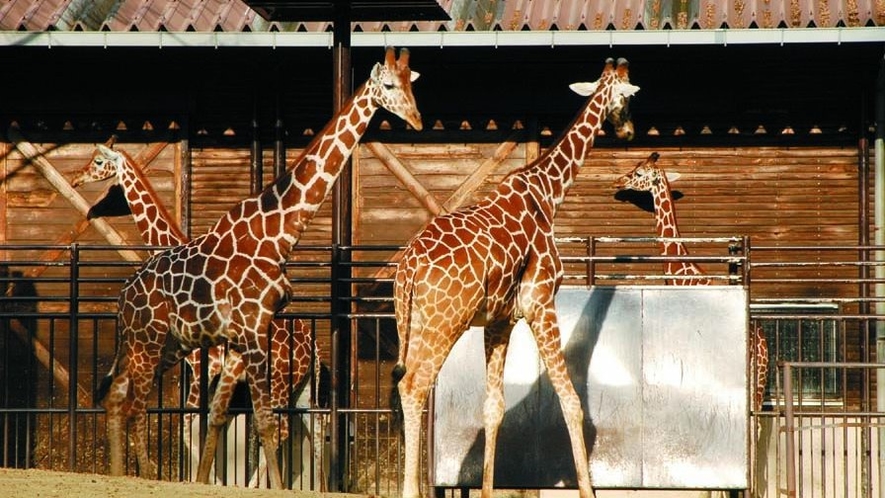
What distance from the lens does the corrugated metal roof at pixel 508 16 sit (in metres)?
15.0

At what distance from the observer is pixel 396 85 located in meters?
12.1

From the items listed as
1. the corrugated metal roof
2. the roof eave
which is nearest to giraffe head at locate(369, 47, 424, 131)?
the roof eave

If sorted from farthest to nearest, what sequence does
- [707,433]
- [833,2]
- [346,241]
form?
[833,2] < [346,241] < [707,433]

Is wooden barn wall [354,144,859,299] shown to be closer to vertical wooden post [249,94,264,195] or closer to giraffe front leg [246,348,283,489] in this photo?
vertical wooden post [249,94,264,195]

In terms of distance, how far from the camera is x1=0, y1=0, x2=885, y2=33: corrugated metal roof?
589 inches

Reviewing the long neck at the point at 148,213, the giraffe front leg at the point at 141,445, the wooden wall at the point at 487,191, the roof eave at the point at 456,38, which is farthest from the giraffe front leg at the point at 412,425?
the wooden wall at the point at 487,191

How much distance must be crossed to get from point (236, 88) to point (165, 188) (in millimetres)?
1319

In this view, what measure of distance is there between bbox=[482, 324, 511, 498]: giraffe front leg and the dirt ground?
1.28 metres

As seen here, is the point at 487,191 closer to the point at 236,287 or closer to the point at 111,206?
the point at 111,206

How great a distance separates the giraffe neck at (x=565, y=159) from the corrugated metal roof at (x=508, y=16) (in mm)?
1864

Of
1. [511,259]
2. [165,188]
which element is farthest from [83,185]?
[511,259]

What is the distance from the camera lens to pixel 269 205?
11961 millimetres

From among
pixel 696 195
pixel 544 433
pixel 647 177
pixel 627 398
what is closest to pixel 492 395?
pixel 544 433

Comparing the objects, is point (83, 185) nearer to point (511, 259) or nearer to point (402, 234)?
point (402, 234)
